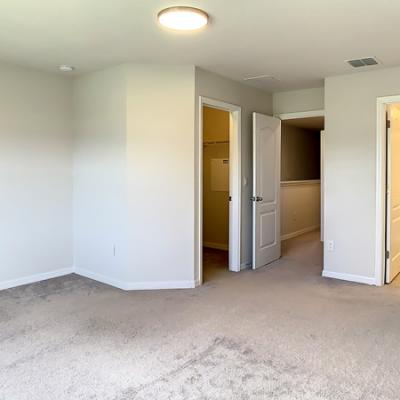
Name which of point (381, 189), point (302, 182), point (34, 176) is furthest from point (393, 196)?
point (34, 176)

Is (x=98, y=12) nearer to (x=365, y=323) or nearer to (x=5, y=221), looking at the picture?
(x=5, y=221)

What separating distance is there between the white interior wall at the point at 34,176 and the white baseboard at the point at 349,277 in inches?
124

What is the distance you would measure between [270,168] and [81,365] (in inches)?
142

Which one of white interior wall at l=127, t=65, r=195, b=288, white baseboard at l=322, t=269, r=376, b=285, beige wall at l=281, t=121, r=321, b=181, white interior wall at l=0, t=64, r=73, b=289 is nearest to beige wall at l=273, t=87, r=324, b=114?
white interior wall at l=127, t=65, r=195, b=288

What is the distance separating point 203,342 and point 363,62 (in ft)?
10.3

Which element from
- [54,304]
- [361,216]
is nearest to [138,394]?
[54,304]

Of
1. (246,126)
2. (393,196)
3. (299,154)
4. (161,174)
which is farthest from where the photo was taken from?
(299,154)

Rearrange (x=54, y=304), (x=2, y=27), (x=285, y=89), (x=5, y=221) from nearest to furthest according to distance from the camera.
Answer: (x=2, y=27) < (x=54, y=304) < (x=5, y=221) < (x=285, y=89)

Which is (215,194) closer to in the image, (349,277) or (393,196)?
(349,277)

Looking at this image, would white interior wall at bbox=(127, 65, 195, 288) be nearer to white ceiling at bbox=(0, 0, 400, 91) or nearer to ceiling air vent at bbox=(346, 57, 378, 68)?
white ceiling at bbox=(0, 0, 400, 91)

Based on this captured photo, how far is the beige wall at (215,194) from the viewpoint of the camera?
6.25 meters

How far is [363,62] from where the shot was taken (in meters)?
3.95

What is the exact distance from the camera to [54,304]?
3705 mm

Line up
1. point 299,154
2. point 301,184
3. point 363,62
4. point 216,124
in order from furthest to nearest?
point 299,154 < point 301,184 < point 216,124 < point 363,62
